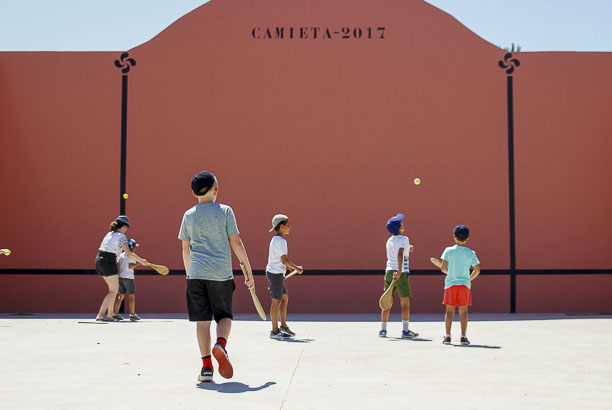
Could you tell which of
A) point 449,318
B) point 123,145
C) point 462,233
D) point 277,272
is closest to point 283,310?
point 277,272

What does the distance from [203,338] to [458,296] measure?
Result: 10.7 ft

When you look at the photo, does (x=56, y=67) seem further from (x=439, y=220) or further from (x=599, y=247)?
(x=599, y=247)

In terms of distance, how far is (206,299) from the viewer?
4.87 m

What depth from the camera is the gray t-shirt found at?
15.8 ft

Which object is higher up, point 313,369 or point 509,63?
point 509,63

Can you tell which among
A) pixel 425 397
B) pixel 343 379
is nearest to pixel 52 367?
pixel 343 379

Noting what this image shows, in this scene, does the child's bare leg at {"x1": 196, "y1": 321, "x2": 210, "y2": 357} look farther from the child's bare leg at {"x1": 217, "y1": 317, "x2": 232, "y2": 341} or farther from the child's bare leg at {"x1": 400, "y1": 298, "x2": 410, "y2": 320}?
the child's bare leg at {"x1": 400, "y1": 298, "x2": 410, "y2": 320}

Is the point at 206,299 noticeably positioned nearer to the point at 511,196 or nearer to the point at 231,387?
the point at 231,387

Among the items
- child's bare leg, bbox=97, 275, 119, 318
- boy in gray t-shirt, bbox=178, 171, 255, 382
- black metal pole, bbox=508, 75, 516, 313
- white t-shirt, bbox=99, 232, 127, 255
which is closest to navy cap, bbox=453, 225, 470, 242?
boy in gray t-shirt, bbox=178, 171, 255, 382

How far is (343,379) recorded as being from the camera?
4.73m

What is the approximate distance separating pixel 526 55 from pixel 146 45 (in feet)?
19.8

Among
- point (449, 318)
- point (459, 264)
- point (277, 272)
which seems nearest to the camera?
point (449, 318)

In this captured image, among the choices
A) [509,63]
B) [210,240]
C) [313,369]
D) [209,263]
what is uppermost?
[509,63]

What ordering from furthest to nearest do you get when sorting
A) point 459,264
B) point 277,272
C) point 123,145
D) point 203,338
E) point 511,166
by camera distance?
1. point 123,145
2. point 511,166
3. point 277,272
4. point 459,264
5. point 203,338
